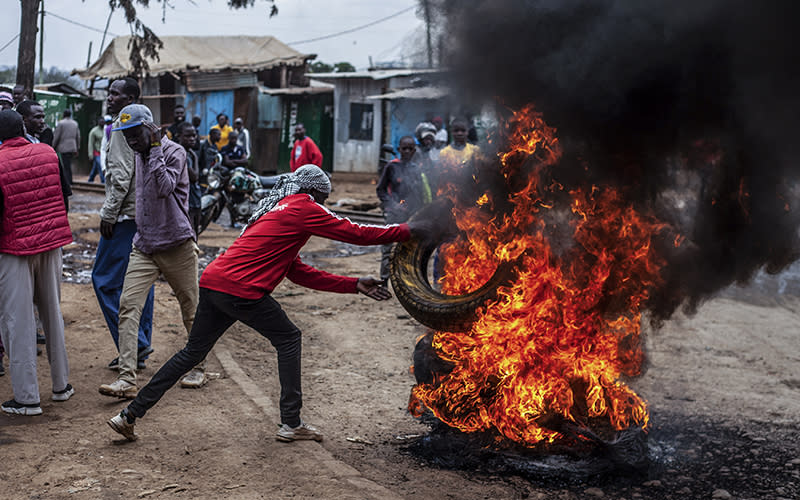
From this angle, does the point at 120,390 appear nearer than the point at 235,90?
Yes

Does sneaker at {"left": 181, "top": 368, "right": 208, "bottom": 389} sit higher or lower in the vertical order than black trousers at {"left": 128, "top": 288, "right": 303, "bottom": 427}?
lower

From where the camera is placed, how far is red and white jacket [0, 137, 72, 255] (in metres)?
5.57

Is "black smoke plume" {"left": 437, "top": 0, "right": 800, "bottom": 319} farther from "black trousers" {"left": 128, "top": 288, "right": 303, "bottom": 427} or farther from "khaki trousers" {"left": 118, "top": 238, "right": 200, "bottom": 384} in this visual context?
"khaki trousers" {"left": 118, "top": 238, "right": 200, "bottom": 384}

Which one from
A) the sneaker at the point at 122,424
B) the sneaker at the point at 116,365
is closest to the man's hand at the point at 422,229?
the sneaker at the point at 122,424

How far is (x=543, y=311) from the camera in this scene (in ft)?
17.5

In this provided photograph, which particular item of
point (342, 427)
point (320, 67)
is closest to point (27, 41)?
point (342, 427)

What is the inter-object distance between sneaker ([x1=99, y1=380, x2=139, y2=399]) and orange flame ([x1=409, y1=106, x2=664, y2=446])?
2510 millimetres

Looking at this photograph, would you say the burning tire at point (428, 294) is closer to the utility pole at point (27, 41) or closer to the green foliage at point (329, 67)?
the utility pole at point (27, 41)

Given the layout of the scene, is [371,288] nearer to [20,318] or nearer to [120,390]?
[120,390]

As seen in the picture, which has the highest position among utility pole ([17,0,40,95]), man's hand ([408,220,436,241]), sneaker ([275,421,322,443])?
utility pole ([17,0,40,95])

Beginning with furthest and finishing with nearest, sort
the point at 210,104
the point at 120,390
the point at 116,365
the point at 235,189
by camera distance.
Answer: the point at 210,104
the point at 235,189
the point at 116,365
the point at 120,390

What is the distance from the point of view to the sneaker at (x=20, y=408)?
18.6 ft

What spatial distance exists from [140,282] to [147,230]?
0.44 metres

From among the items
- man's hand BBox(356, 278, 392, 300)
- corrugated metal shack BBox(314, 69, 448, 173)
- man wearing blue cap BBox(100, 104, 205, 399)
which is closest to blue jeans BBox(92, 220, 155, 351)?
man wearing blue cap BBox(100, 104, 205, 399)
